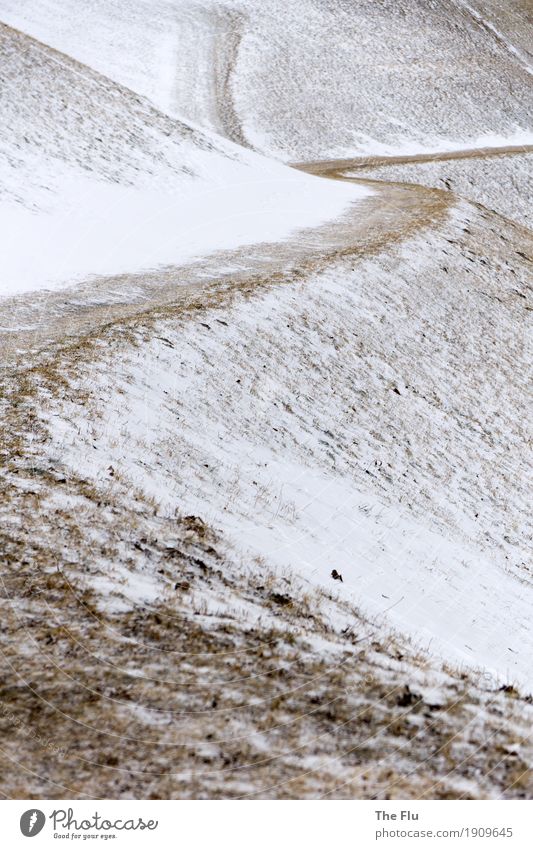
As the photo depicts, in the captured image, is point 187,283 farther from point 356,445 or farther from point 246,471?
point 246,471

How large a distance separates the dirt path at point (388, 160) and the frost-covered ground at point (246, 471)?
9.50 meters

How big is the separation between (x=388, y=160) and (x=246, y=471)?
138 ft

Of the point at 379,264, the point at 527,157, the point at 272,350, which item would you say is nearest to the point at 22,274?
the point at 272,350

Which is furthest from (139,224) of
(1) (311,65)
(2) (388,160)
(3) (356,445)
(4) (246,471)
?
(1) (311,65)

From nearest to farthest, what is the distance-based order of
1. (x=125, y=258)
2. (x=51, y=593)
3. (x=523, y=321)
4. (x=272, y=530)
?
(x=51, y=593) < (x=272, y=530) < (x=125, y=258) < (x=523, y=321)

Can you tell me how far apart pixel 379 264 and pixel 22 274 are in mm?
10153

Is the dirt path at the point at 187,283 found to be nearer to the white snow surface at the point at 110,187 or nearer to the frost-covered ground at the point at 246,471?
the frost-covered ground at the point at 246,471

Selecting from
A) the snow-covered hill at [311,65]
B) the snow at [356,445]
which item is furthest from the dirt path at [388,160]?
the snow at [356,445]

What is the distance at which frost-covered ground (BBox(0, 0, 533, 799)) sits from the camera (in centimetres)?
764

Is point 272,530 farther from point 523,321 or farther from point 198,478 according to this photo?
point 523,321

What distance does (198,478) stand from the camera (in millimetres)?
12469

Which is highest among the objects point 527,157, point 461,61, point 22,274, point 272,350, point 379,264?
point 461,61

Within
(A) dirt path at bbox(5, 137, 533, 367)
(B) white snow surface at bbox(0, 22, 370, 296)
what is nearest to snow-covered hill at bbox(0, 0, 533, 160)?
(B) white snow surface at bbox(0, 22, 370, 296)

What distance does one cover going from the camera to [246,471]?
13.5 meters
